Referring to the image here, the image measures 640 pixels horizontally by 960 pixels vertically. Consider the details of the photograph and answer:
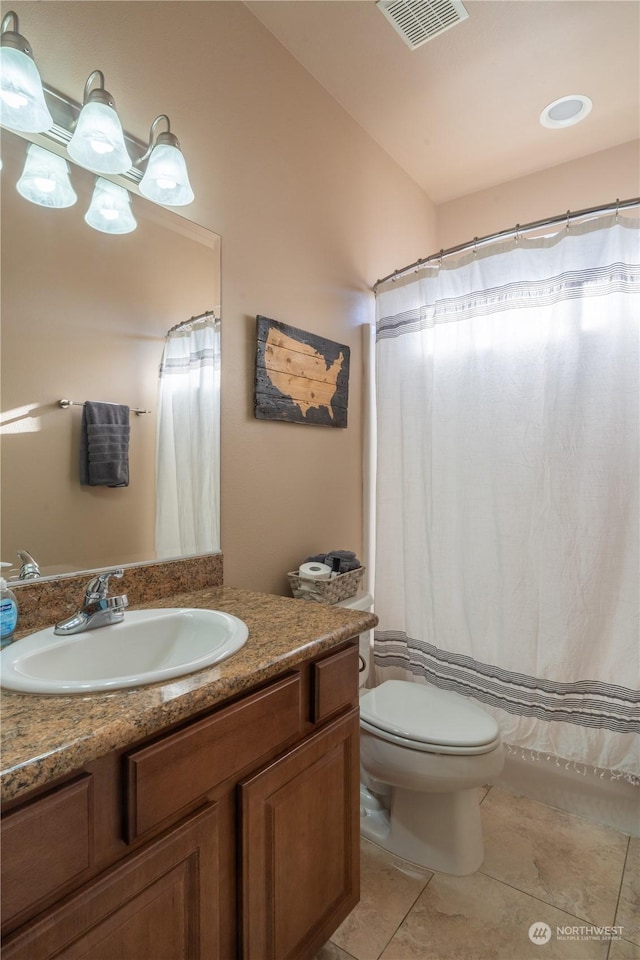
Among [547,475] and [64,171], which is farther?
[547,475]

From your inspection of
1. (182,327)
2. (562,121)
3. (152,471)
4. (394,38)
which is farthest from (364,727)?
(562,121)

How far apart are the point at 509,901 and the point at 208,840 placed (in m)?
1.12

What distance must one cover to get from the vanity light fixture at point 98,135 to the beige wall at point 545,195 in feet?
6.83

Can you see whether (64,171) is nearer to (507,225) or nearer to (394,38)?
(394,38)

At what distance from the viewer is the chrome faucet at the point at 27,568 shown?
106 centimetres

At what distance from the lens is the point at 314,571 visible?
1675mm

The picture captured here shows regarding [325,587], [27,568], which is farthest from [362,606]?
[27,568]

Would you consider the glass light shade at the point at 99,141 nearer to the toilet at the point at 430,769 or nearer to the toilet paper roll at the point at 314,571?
the toilet paper roll at the point at 314,571

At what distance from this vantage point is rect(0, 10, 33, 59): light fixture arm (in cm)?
97

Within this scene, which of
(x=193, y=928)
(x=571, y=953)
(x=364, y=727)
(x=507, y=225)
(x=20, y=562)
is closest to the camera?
(x=193, y=928)

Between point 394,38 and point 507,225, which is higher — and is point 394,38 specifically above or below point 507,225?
above

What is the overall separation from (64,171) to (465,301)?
142cm

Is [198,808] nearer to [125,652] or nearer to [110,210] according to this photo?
[125,652]

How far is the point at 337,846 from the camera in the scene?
1.12m
